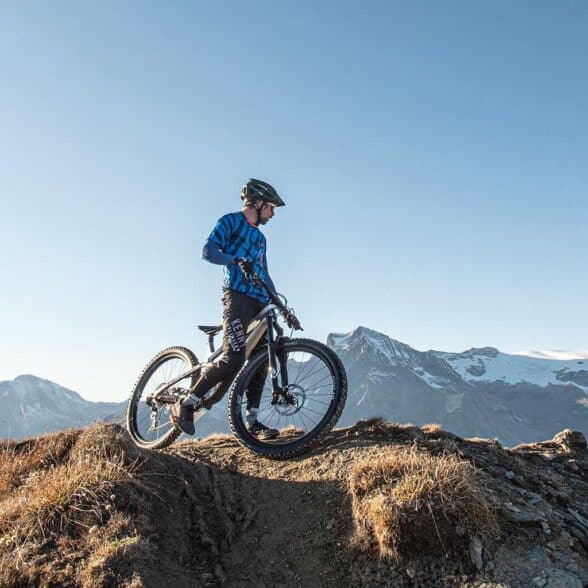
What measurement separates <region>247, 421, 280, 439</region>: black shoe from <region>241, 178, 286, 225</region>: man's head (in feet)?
11.6

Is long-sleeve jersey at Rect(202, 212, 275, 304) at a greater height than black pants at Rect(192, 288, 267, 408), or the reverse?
long-sleeve jersey at Rect(202, 212, 275, 304)

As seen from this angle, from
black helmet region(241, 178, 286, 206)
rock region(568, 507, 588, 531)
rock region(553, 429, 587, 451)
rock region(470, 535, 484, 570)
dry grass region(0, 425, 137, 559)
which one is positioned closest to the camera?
rock region(470, 535, 484, 570)

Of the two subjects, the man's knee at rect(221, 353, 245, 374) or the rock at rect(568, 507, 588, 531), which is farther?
the man's knee at rect(221, 353, 245, 374)

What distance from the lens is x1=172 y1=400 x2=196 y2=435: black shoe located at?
7793mm

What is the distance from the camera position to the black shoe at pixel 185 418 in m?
7.79

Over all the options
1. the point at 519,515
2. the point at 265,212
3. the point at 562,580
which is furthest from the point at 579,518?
the point at 265,212

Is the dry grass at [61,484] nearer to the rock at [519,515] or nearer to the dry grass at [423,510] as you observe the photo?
the dry grass at [423,510]

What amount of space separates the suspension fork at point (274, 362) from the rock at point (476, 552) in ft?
11.3

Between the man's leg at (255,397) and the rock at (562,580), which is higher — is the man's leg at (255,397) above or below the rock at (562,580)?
above

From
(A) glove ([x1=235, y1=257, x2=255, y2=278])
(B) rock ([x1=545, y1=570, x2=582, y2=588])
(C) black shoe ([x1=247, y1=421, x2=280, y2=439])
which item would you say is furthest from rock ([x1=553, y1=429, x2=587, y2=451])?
(A) glove ([x1=235, y1=257, x2=255, y2=278])

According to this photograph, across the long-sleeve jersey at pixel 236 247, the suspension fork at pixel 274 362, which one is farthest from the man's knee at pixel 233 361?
the long-sleeve jersey at pixel 236 247

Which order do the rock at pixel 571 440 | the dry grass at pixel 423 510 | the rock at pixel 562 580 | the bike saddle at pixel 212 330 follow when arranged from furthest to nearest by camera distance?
the rock at pixel 571 440 < the bike saddle at pixel 212 330 < the dry grass at pixel 423 510 < the rock at pixel 562 580

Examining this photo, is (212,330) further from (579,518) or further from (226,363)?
(579,518)

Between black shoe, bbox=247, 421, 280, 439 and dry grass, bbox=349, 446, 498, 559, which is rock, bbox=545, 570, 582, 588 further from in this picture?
black shoe, bbox=247, 421, 280, 439
